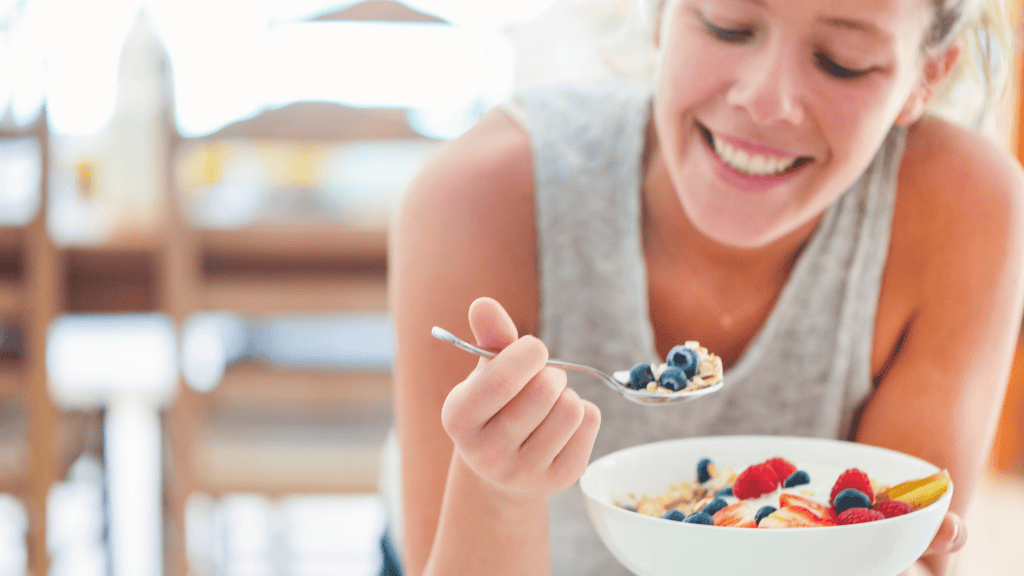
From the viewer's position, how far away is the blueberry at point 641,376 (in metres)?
0.52

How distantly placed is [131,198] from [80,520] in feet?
2.82

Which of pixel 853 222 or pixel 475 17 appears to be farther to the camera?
pixel 475 17

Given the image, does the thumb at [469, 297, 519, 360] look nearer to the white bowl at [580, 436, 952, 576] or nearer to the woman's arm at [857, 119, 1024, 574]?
the white bowl at [580, 436, 952, 576]

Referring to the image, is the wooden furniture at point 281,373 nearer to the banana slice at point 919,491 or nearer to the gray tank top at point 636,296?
the gray tank top at point 636,296

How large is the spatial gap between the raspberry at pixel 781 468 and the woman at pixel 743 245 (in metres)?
0.15

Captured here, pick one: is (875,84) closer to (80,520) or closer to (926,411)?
(926,411)

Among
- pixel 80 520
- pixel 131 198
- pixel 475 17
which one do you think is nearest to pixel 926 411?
pixel 475 17

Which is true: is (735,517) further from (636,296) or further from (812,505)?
(636,296)

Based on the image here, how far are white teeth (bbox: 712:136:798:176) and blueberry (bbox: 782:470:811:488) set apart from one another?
23cm

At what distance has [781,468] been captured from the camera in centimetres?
50

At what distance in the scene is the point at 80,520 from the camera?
183 centimetres

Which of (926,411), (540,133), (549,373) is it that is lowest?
(926,411)

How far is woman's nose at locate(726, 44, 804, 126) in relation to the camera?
21.0 inches

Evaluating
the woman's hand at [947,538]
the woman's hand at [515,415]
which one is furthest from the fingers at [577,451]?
the woman's hand at [947,538]
